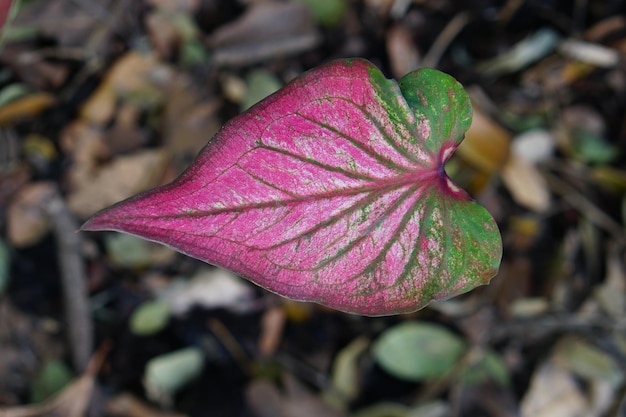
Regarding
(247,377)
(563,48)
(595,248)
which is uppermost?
(563,48)

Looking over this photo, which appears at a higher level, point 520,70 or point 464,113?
point 464,113

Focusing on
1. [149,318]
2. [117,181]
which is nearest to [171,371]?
[149,318]

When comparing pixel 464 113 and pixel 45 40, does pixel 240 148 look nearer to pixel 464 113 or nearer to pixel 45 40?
pixel 464 113

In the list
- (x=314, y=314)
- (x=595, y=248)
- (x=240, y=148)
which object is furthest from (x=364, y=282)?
(x=595, y=248)

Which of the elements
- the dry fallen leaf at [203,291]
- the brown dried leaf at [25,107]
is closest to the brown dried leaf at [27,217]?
the brown dried leaf at [25,107]

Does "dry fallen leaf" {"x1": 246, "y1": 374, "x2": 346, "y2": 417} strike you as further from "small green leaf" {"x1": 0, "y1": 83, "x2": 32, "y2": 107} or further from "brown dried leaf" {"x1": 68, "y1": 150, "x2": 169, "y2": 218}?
"small green leaf" {"x1": 0, "y1": 83, "x2": 32, "y2": 107}

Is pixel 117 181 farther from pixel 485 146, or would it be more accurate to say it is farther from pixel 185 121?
pixel 485 146

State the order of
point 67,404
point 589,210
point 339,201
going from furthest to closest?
point 589,210, point 67,404, point 339,201
